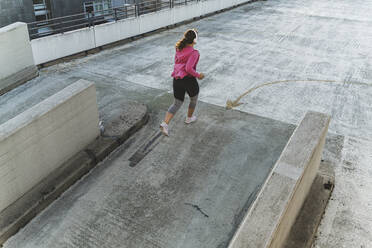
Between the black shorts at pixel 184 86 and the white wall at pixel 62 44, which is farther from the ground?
the black shorts at pixel 184 86

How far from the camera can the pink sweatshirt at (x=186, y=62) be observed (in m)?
6.06

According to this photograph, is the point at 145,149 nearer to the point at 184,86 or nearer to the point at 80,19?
the point at 184,86

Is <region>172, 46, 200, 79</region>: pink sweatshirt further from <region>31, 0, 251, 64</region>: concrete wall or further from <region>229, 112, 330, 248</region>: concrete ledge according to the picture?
<region>31, 0, 251, 64</region>: concrete wall

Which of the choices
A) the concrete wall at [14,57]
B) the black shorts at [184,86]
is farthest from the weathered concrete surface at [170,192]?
the concrete wall at [14,57]

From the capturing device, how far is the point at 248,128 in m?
7.11

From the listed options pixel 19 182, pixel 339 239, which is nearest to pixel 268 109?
pixel 339 239

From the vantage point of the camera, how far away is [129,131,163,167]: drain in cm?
603

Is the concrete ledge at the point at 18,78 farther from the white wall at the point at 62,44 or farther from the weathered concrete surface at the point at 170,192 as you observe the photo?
the weathered concrete surface at the point at 170,192

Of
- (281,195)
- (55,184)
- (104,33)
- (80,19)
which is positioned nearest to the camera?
(281,195)

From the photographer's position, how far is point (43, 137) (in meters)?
5.01

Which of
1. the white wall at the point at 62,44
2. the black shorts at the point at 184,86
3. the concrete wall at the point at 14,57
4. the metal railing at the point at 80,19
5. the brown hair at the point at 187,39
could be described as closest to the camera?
the brown hair at the point at 187,39

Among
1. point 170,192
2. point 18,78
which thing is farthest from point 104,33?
point 170,192

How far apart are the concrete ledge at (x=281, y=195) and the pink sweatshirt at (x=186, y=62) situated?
2282mm

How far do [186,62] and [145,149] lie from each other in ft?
6.10
